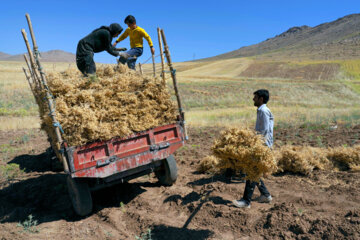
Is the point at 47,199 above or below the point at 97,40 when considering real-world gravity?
below

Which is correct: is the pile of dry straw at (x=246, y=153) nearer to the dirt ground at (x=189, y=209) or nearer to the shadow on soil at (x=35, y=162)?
the dirt ground at (x=189, y=209)

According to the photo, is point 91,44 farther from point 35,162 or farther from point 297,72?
point 297,72

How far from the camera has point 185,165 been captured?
23.4 ft

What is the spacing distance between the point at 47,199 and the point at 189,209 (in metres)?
3.17

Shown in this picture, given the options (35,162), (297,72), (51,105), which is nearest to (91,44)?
(51,105)

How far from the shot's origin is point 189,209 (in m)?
4.48

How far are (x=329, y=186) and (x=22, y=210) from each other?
235 inches

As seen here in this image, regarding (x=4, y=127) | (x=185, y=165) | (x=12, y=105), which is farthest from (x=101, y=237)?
(x=12, y=105)

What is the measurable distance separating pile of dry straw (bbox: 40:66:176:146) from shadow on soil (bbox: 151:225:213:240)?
1669 mm

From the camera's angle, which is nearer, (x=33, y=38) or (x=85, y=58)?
(x=33, y=38)

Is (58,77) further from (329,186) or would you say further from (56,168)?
(329,186)

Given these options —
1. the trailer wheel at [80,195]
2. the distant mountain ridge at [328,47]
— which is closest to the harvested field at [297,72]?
the distant mountain ridge at [328,47]

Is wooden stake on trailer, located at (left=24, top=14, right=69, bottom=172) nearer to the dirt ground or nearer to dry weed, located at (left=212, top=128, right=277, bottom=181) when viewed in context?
the dirt ground

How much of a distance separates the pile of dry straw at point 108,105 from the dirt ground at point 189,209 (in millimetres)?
1466
